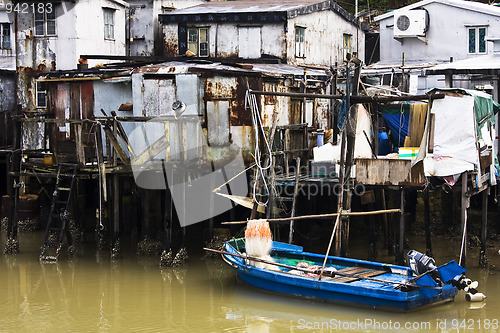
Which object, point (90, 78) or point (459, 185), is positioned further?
point (90, 78)

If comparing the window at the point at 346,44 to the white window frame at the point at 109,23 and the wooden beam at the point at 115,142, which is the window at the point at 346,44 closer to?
the white window frame at the point at 109,23

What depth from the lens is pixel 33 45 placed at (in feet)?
91.1

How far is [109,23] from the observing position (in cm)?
2933

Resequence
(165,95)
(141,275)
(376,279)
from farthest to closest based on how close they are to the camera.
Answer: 1. (165,95)
2. (141,275)
3. (376,279)

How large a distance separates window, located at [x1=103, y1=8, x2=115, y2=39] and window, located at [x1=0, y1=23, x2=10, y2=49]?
3737mm

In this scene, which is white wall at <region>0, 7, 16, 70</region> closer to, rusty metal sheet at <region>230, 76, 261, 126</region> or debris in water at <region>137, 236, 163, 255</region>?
debris in water at <region>137, 236, 163, 255</region>

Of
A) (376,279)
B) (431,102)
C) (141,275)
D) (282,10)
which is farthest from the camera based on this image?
(282,10)

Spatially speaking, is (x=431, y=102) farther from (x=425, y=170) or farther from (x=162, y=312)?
(x=162, y=312)

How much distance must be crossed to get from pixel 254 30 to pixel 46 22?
7.49 m

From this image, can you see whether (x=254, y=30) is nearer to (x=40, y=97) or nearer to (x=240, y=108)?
(x=240, y=108)

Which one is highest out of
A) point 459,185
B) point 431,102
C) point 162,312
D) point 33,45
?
point 33,45

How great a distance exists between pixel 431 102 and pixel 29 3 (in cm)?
1629

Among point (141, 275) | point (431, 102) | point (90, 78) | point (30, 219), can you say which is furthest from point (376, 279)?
point (30, 219)

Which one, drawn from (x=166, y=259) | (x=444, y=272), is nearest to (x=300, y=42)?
(x=166, y=259)
